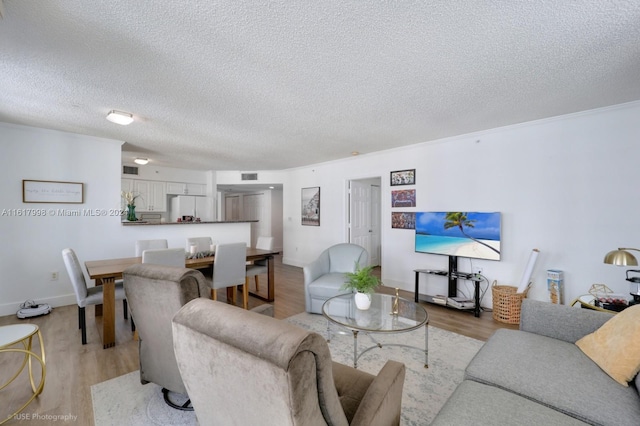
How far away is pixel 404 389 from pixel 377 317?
0.56 m

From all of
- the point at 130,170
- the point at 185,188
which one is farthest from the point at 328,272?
the point at 130,170

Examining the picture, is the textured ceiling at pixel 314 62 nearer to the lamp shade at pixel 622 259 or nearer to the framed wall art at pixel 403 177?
the framed wall art at pixel 403 177

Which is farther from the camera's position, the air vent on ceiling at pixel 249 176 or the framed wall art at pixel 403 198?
the air vent on ceiling at pixel 249 176

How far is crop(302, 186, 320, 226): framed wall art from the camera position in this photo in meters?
6.13

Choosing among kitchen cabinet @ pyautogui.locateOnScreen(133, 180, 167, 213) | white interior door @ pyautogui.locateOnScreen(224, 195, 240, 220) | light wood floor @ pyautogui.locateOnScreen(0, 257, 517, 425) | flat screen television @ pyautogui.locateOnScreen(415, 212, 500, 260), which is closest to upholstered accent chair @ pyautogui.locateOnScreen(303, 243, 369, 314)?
light wood floor @ pyautogui.locateOnScreen(0, 257, 517, 425)

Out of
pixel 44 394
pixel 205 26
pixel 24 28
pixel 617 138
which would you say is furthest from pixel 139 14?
pixel 617 138

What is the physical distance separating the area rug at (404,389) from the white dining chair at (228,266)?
122 centimetres

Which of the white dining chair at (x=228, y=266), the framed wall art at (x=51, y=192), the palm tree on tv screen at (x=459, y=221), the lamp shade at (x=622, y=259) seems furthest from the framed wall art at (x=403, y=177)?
the framed wall art at (x=51, y=192)

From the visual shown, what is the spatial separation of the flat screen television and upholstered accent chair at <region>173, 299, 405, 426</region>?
314 centimetres

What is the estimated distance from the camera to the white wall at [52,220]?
3.54 m

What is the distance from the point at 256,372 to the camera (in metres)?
0.77

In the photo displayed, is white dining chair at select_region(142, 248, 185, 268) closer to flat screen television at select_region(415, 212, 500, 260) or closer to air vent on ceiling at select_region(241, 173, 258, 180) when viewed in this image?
flat screen television at select_region(415, 212, 500, 260)

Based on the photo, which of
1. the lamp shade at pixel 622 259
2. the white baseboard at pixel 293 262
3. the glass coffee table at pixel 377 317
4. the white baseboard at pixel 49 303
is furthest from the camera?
the white baseboard at pixel 293 262

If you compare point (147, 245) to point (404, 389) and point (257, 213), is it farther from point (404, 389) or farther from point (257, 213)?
point (257, 213)
